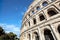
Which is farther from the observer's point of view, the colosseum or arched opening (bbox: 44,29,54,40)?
arched opening (bbox: 44,29,54,40)

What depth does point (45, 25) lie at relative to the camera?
1253 cm

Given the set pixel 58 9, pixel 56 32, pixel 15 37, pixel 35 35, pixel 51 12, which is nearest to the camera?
pixel 56 32

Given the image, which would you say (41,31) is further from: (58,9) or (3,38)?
(3,38)

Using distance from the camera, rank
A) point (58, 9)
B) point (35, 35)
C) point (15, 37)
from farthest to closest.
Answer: point (15, 37), point (35, 35), point (58, 9)

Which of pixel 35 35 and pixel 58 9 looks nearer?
pixel 58 9

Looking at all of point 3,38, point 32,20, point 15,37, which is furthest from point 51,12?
point 15,37

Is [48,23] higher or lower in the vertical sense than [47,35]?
higher

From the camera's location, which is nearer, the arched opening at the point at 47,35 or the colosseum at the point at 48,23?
the colosseum at the point at 48,23

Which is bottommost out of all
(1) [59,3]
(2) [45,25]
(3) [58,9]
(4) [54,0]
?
(2) [45,25]

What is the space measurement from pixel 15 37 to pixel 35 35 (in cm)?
1191

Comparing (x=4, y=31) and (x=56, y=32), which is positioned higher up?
(x=4, y=31)

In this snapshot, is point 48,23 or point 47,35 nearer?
point 48,23

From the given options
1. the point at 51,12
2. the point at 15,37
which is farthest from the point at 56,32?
the point at 15,37

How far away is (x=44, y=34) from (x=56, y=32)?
289 centimetres
